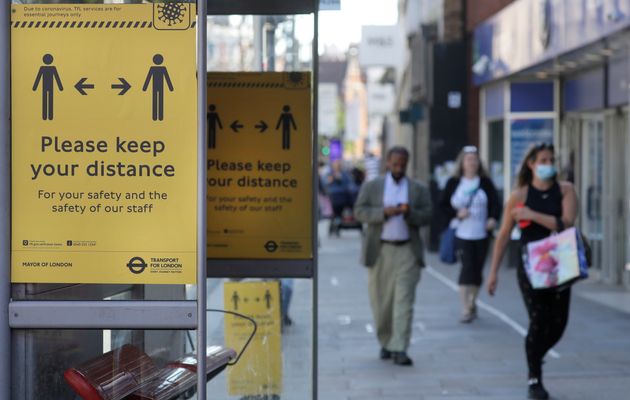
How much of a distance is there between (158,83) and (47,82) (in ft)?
1.40

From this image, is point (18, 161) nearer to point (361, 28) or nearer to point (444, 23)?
point (444, 23)

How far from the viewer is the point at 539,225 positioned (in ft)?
27.0

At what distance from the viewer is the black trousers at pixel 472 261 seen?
41.1ft

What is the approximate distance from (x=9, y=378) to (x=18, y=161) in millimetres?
833

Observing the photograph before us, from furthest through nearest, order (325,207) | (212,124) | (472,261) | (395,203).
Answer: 1. (325,207)
2. (472,261)
3. (395,203)
4. (212,124)

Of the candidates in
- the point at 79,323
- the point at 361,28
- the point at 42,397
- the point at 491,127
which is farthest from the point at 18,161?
the point at 361,28

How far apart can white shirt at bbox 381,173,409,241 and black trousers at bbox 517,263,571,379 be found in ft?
6.45

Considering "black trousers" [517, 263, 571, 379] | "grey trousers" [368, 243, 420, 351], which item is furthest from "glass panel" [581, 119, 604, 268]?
"black trousers" [517, 263, 571, 379]

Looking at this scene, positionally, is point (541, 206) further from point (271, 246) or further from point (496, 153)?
point (496, 153)

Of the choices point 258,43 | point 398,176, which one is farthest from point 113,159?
point 398,176

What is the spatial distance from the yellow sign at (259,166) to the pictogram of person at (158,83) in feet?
5.93

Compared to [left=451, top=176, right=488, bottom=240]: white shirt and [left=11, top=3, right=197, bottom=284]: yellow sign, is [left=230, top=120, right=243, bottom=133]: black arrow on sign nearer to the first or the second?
[left=11, top=3, right=197, bottom=284]: yellow sign

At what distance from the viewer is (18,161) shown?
468 cm

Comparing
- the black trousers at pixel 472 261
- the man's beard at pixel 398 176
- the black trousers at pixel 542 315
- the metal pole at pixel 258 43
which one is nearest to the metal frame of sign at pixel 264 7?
the metal pole at pixel 258 43
